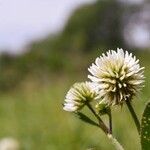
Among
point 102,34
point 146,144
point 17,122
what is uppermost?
point 102,34

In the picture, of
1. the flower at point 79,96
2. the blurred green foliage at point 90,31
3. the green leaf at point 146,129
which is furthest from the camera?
the blurred green foliage at point 90,31

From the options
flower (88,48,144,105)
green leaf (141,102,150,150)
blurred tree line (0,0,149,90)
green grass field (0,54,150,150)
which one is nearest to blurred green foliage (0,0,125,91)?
blurred tree line (0,0,149,90)

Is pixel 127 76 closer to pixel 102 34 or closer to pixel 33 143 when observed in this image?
pixel 33 143

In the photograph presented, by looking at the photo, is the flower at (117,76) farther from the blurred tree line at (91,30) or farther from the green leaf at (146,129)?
the blurred tree line at (91,30)

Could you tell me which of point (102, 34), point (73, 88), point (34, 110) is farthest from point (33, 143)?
point (102, 34)

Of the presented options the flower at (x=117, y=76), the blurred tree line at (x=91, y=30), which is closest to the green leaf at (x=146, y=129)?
the flower at (x=117, y=76)

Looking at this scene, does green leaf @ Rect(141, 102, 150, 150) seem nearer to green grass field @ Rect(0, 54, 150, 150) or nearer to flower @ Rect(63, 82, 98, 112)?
flower @ Rect(63, 82, 98, 112)

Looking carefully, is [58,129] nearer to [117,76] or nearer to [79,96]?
[79,96]

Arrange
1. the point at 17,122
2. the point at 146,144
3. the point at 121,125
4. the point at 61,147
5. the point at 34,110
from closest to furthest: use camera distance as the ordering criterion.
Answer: the point at 146,144 < the point at 61,147 < the point at 121,125 < the point at 17,122 < the point at 34,110
